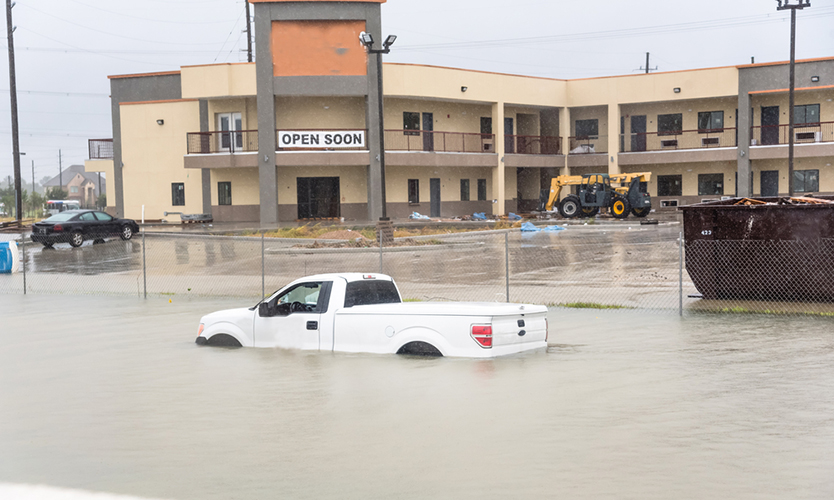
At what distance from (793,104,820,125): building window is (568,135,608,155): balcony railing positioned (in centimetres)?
1125

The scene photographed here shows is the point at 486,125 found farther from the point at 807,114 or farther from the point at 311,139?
the point at 807,114

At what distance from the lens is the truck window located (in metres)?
11.5

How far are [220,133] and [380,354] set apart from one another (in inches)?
1525

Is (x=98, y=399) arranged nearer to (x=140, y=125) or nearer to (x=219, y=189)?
(x=219, y=189)

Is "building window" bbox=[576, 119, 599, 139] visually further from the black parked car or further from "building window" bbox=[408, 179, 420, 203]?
the black parked car

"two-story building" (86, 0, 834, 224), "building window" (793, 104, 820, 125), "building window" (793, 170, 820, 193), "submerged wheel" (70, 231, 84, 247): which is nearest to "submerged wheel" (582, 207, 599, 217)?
"two-story building" (86, 0, 834, 224)

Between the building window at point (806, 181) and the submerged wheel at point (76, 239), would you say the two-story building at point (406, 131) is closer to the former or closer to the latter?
the building window at point (806, 181)

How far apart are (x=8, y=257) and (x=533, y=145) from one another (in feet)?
118

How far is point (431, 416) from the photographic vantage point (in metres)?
8.43

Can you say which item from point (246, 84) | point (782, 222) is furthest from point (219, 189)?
point (782, 222)

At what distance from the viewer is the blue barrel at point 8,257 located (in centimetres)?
2467

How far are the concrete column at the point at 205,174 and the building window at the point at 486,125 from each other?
16532 mm

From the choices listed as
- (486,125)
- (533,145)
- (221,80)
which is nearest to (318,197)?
(221,80)

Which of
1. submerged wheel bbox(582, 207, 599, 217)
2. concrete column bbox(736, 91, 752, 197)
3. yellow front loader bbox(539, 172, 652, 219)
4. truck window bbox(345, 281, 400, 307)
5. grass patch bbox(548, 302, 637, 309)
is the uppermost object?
concrete column bbox(736, 91, 752, 197)
